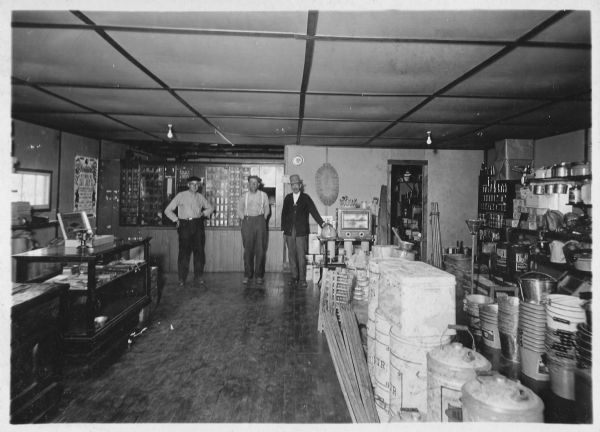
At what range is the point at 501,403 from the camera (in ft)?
4.70

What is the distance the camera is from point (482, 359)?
5.82ft

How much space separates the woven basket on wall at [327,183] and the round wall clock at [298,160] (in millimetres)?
420

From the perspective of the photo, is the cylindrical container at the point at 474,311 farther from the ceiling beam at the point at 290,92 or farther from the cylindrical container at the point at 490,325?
the ceiling beam at the point at 290,92

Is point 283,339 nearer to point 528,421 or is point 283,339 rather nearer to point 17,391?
point 17,391

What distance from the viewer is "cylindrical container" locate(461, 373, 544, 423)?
4.66ft

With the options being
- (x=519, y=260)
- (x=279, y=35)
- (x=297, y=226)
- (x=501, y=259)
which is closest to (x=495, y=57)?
(x=279, y=35)

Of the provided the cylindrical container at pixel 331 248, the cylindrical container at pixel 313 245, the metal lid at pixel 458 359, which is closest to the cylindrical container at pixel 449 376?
the metal lid at pixel 458 359

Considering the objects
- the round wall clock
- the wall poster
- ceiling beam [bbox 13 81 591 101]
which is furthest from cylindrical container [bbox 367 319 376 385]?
the wall poster

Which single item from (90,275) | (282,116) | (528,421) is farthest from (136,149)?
(528,421)

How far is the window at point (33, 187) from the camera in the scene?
5.19m

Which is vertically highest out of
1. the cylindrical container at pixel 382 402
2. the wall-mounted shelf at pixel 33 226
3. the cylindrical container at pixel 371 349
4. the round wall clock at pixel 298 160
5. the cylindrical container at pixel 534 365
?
the round wall clock at pixel 298 160

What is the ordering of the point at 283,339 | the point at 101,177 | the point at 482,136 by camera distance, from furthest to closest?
the point at 101,177, the point at 482,136, the point at 283,339

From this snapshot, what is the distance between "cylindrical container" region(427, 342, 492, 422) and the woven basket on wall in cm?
566

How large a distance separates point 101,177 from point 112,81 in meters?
4.33
